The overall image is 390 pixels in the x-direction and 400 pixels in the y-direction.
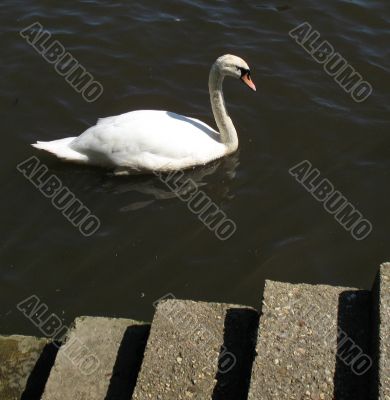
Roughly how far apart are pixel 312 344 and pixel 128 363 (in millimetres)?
1388

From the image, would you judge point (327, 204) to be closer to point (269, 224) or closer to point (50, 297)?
point (269, 224)

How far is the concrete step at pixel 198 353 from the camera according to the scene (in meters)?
4.25

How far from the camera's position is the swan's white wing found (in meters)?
7.26

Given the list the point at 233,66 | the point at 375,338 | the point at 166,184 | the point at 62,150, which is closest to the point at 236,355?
the point at 375,338

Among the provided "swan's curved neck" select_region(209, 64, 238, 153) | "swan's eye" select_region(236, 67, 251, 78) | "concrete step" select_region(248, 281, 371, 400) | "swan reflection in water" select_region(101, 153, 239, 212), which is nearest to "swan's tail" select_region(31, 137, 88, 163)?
"swan reflection in water" select_region(101, 153, 239, 212)

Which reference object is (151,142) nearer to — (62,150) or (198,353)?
(62,150)

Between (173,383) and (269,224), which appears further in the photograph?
(269,224)

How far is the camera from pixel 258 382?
403 cm

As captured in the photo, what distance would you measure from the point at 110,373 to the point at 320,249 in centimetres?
282

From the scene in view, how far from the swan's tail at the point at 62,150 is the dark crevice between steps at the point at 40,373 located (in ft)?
9.40

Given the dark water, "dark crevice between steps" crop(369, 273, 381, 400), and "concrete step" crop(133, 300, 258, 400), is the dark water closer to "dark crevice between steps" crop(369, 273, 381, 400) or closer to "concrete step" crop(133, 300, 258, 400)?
"concrete step" crop(133, 300, 258, 400)

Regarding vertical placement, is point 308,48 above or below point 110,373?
above

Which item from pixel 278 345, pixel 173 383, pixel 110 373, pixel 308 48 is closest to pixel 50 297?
pixel 110 373

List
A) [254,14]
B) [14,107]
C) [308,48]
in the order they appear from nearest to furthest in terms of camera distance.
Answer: [14,107] → [308,48] → [254,14]
